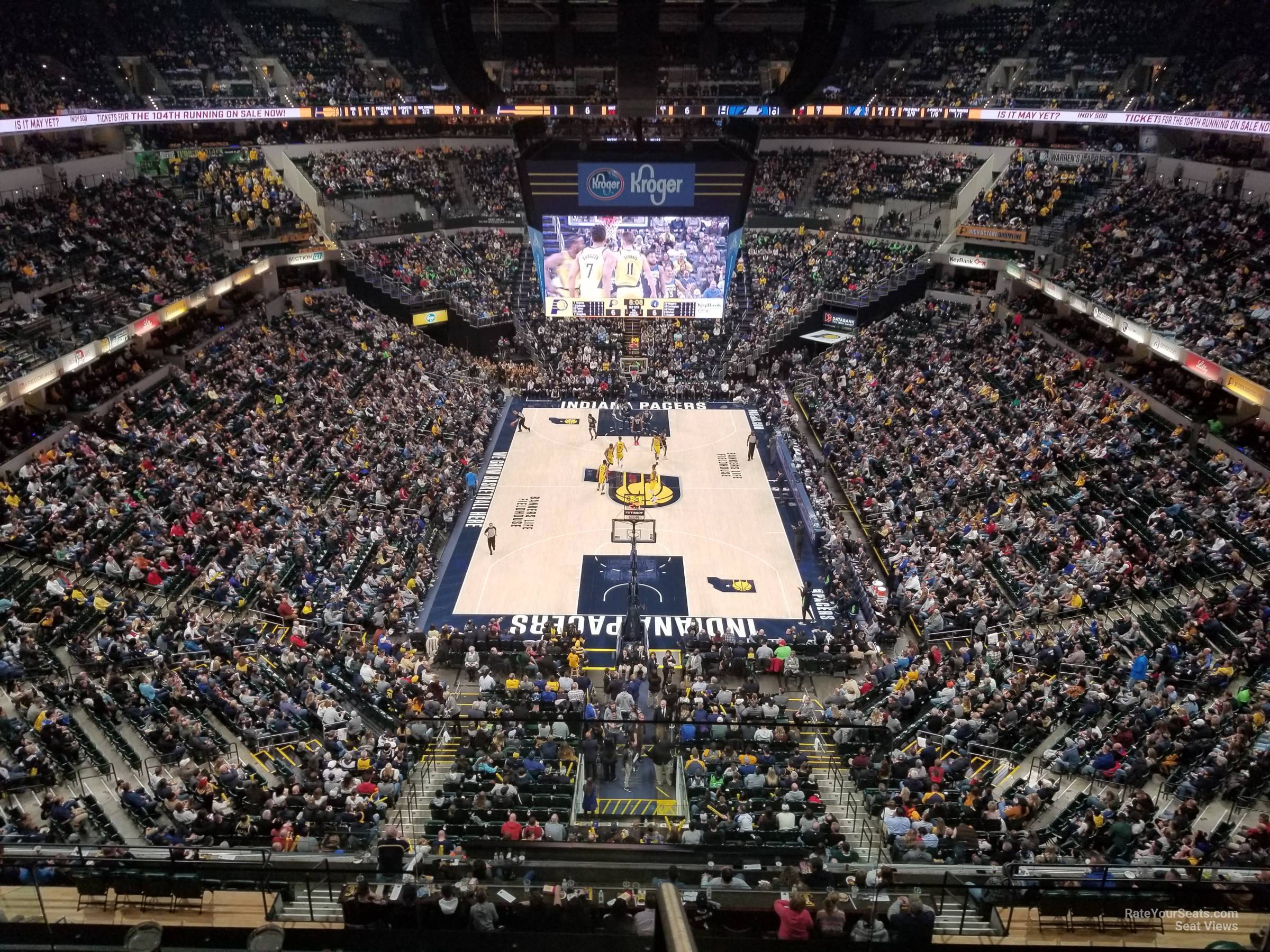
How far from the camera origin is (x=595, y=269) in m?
36.7

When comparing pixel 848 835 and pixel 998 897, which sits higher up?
pixel 848 835

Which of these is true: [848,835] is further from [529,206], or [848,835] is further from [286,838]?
[529,206]

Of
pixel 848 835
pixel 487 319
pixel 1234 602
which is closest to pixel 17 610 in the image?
pixel 848 835

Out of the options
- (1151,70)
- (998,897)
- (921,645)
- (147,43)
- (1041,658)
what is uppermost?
(147,43)

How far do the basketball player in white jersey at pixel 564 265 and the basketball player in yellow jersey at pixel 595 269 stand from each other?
15cm

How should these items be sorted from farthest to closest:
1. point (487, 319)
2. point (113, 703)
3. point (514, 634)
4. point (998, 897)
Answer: point (487, 319) < point (514, 634) < point (113, 703) < point (998, 897)

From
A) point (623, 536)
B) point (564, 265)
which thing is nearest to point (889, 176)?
point (564, 265)

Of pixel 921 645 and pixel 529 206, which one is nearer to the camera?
pixel 921 645

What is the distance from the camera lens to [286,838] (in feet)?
39.9

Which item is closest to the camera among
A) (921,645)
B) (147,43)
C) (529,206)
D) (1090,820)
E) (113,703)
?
(1090,820)

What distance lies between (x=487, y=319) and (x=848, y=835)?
30.5 m

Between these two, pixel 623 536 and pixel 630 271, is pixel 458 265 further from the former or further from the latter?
pixel 623 536

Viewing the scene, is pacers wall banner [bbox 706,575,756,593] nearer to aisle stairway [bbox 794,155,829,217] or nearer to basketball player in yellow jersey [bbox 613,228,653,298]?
basketball player in yellow jersey [bbox 613,228,653,298]

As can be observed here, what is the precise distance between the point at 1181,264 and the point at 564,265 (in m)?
20.8
